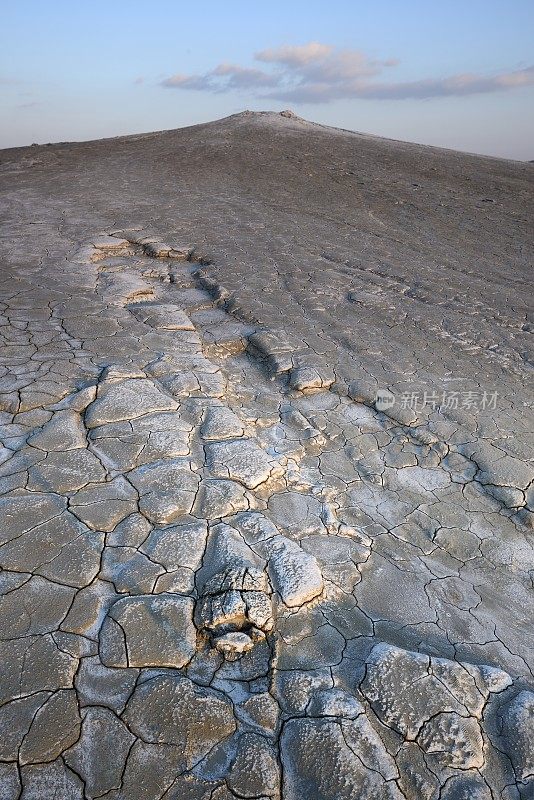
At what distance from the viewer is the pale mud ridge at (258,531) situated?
157 centimetres

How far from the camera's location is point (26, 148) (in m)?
13.2

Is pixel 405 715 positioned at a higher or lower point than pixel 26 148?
lower

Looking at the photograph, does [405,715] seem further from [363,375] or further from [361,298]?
[361,298]

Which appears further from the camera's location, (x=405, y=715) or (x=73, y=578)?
(x=73, y=578)

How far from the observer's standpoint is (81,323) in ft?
13.7

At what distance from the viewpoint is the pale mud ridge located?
157 cm

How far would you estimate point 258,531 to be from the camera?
7.68 ft

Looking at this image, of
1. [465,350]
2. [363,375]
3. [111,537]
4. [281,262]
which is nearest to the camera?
[111,537]

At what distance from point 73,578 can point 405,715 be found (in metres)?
1.30

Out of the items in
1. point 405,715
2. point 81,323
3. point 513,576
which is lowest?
point 513,576

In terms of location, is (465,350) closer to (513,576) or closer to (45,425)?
(513,576)

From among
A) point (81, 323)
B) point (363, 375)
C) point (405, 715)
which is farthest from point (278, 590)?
point (81, 323)

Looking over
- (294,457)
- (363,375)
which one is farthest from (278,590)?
(363,375)

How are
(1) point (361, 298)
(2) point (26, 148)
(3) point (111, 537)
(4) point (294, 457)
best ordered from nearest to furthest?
(3) point (111, 537) → (4) point (294, 457) → (1) point (361, 298) → (2) point (26, 148)
